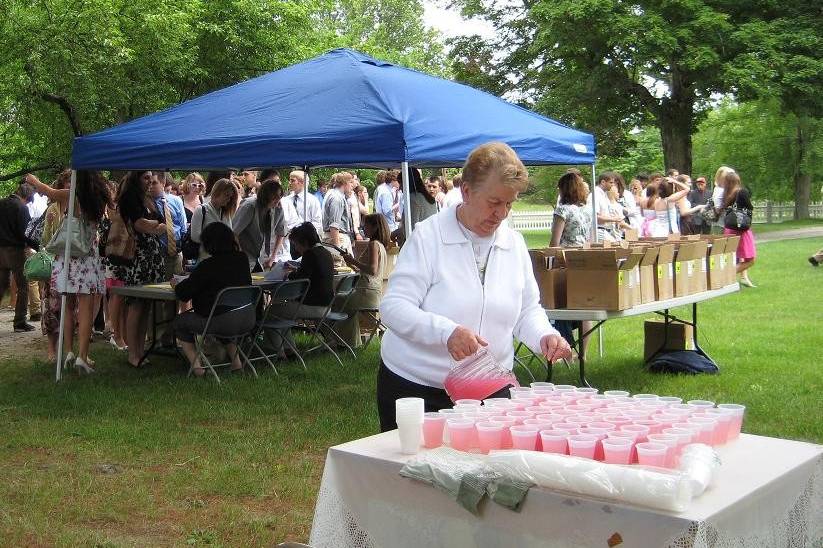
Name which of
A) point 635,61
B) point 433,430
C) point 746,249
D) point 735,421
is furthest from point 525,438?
point 635,61

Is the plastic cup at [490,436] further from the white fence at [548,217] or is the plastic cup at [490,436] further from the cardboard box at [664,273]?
the white fence at [548,217]

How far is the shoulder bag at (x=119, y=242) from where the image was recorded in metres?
A: 8.45

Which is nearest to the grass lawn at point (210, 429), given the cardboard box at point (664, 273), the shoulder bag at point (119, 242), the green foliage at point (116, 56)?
the cardboard box at point (664, 273)

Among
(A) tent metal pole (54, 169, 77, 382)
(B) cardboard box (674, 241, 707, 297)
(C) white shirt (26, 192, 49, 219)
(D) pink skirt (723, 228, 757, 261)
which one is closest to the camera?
(B) cardboard box (674, 241, 707, 297)

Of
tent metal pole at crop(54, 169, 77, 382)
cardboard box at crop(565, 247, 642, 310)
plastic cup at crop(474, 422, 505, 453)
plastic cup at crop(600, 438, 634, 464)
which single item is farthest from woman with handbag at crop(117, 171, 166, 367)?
plastic cup at crop(600, 438, 634, 464)

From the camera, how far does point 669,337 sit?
27.5ft

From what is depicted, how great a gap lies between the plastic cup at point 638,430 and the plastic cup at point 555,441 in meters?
0.16

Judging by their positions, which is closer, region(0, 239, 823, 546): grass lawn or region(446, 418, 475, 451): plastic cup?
region(446, 418, 475, 451): plastic cup

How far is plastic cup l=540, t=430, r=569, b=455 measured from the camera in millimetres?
2525

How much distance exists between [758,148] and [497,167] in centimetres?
4366

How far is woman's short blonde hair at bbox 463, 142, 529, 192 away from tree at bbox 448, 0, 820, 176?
75.2 ft

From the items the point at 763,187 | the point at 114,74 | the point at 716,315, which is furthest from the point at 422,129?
the point at 763,187

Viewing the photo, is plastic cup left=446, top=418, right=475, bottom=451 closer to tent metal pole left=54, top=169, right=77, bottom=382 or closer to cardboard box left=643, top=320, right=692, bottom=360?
cardboard box left=643, top=320, right=692, bottom=360

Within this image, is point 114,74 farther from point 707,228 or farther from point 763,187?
point 763,187
